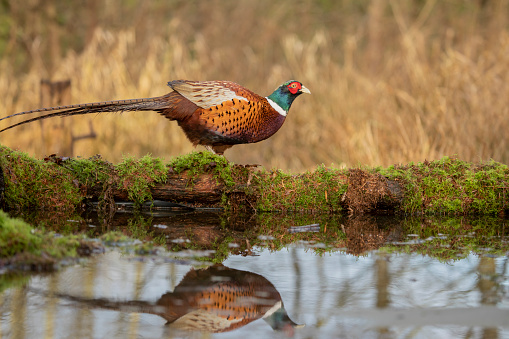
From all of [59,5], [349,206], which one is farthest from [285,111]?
[59,5]

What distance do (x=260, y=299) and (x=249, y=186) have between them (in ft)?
7.29

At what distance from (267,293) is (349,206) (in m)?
2.30

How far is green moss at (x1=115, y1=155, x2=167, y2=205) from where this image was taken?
4594mm

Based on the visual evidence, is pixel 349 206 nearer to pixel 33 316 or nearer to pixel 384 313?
pixel 384 313

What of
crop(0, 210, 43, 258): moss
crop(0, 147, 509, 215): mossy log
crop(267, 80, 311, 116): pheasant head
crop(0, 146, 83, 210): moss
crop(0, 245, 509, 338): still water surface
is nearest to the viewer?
crop(0, 245, 509, 338): still water surface

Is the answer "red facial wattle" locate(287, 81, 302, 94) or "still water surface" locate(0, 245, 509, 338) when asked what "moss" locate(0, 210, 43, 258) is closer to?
"still water surface" locate(0, 245, 509, 338)

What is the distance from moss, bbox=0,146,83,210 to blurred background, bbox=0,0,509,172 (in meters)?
0.70

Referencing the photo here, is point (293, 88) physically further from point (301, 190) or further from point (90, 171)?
point (90, 171)

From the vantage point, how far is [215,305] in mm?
2449

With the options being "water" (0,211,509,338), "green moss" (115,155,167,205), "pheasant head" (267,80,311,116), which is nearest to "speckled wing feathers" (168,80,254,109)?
"pheasant head" (267,80,311,116)

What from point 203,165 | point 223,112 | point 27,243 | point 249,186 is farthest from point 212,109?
point 27,243

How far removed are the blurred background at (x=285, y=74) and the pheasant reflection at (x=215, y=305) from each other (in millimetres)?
2732

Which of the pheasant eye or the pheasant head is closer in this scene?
the pheasant head

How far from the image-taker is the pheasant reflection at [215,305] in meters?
2.28
